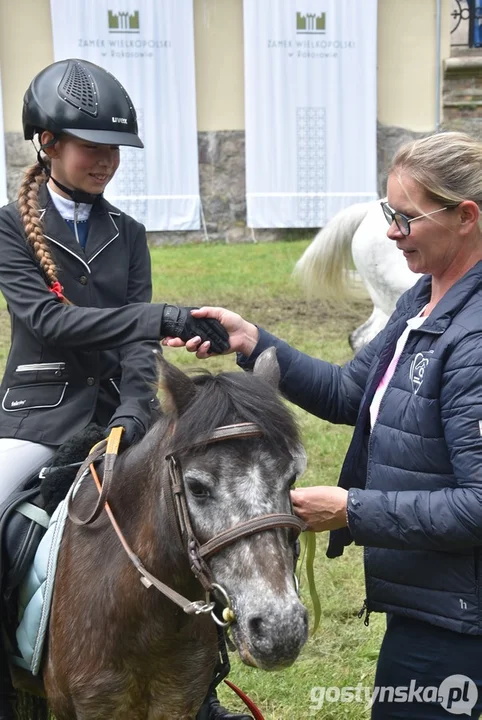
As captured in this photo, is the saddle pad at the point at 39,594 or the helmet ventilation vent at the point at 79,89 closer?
the saddle pad at the point at 39,594

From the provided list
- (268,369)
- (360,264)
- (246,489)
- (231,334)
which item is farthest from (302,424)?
(246,489)

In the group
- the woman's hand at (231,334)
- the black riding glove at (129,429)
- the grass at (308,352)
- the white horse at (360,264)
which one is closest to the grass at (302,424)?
the grass at (308,352)

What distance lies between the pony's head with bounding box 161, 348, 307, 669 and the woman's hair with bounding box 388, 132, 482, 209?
61 centimetres

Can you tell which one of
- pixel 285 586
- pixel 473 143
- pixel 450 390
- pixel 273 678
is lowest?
pixel 273 678

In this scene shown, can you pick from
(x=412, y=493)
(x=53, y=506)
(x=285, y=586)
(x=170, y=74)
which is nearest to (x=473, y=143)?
(x=412, y=493)

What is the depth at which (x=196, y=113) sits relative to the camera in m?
15.2

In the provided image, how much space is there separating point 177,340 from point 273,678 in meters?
1.68

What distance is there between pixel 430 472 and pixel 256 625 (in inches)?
24.0

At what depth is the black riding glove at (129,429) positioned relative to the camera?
2.49m

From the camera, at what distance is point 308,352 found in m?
7.87

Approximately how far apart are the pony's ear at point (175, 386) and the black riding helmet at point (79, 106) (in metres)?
0.90

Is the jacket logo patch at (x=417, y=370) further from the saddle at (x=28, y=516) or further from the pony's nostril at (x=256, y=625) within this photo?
the saddle at (x=28, y=516)

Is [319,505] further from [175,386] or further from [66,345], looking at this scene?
[66,345]

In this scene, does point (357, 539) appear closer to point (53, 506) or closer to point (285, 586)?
point (285, 586)
